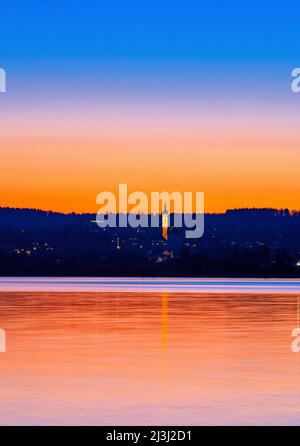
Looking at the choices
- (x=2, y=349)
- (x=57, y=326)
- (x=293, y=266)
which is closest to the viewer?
(x=2, y=349)

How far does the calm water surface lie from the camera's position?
13406mm

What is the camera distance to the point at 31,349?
20609mm

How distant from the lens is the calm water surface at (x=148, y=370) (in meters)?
13.4

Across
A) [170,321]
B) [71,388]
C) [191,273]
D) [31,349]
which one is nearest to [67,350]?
[31,349]

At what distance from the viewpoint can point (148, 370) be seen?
17672mm

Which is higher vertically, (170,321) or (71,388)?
(170,321)
